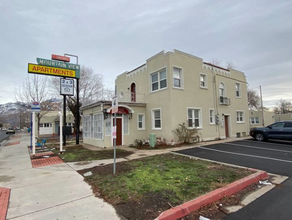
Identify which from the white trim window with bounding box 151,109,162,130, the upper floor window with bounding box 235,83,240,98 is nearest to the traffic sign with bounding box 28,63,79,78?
the white trim window with bounding box 151,109,162,130

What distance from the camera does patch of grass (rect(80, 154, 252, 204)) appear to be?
398cm

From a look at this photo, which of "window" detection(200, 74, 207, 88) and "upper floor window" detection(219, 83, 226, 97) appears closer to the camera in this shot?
"window" detection(200, 74, 207, 88)

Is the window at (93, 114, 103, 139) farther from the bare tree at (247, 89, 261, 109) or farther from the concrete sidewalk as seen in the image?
the bare tree at (247, 89, 261, 109)

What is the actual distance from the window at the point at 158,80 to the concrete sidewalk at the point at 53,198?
9.31m

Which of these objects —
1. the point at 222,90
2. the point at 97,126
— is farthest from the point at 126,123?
the point at 222,90

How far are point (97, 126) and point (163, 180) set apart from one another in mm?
9618

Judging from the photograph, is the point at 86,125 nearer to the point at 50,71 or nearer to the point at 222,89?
the point at 50,71

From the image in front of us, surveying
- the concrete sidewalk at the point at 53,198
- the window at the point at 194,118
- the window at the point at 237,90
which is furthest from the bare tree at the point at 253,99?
the concrete sidewalk at the point at 53,198

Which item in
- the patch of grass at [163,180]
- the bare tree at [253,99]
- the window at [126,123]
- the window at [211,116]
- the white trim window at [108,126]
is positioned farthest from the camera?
the bare tree at [253,99]

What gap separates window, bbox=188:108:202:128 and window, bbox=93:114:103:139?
23.5 feet

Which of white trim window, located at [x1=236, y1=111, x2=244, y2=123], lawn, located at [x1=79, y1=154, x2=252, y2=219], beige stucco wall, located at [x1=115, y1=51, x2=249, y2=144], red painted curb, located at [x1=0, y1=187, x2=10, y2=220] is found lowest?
red painted curb, located at [x1=0, y1=187, x2=10, y2=220]

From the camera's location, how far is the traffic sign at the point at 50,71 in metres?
11.8

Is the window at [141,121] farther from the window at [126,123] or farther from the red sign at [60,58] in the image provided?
the red sign at [60,58]

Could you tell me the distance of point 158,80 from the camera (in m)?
13.6
